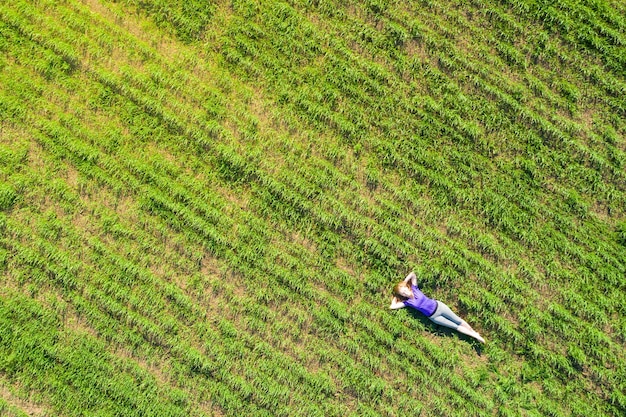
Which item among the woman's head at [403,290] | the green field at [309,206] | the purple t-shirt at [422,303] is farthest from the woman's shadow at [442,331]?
the woman's head at [403,290]

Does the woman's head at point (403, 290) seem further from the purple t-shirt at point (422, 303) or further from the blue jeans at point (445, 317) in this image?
the blue jeans at point (445, 317)

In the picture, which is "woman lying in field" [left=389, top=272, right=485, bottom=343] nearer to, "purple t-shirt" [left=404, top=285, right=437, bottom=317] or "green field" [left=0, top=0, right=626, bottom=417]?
"purple t-shirt" [left=404, top=285, right=437, bottom=317]

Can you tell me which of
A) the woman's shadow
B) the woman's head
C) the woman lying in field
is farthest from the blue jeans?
the woman's head

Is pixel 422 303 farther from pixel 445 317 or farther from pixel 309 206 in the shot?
pixel 309 206

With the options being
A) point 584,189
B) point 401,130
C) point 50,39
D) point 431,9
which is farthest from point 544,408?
point 50,39

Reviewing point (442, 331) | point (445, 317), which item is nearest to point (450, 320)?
point (445, 317)

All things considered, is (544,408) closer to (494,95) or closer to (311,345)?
(311,345)
